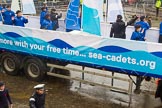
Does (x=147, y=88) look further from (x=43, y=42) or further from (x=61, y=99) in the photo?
(x=43, y=42)

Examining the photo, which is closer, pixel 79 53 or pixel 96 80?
pixel 79 53

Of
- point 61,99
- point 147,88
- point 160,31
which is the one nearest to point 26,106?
point 61,99

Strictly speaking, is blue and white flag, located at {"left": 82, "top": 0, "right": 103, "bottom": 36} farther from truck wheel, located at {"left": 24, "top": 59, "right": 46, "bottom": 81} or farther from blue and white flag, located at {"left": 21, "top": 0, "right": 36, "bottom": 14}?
blue and white flag, located at {"left": 21, "top": 0, "right": 36, "bottom": 14}

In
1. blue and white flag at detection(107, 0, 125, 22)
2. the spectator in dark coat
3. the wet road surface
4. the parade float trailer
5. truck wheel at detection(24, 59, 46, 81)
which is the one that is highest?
blue and white flag at detection(107, 0, 125, 22)

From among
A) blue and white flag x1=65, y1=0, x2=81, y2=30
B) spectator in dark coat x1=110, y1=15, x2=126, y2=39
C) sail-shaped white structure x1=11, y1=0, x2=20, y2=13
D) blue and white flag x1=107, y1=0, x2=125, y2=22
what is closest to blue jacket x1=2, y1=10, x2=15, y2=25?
sail-shaped white structure x1=11, y1=0, x2=20, y2=13

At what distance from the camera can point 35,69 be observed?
11906 mm

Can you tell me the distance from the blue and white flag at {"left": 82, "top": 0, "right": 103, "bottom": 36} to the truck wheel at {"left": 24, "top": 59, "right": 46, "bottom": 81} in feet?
7.03

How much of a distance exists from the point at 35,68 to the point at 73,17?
249cm

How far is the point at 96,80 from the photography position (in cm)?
1235

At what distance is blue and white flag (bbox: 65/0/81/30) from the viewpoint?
500 inches

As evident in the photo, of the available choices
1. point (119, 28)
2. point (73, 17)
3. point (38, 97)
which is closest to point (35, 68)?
point (73, 17)

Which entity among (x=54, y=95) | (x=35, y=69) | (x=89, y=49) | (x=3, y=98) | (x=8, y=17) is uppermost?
(x=8, y=17)

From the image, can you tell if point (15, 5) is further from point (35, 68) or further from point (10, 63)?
point (35, 68)

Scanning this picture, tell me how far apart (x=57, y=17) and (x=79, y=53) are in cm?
419
